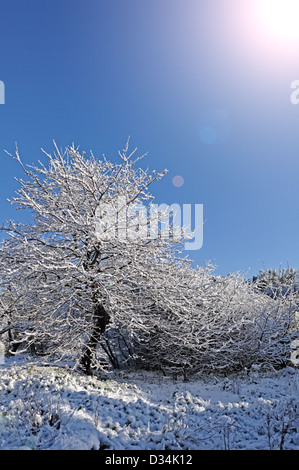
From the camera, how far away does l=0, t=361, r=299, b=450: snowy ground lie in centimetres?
423

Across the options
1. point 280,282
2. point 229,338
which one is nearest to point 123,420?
point 229,338

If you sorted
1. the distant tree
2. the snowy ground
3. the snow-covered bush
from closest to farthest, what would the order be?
1. the snowy ground
2. the snow-covered bush
3. the distant tree

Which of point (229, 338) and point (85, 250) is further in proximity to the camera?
point (229, 338)

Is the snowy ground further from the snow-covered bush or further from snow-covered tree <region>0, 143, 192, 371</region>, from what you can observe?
the snow-covered bush

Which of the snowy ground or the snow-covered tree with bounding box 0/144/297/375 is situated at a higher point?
the snow-covered tree with bounding box 0/144/297/375

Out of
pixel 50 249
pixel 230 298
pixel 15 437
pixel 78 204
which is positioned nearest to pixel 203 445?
pixel 15 437

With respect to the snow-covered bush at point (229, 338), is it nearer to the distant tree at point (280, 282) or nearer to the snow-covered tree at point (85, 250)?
the distant tree at point (280, 282)

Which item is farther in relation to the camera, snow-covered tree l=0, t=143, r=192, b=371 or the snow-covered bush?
the snow-covered bush

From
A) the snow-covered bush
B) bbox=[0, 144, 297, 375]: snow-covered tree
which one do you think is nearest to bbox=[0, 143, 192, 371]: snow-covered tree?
bbox=[0, 144, 297, 375]: snow-covered tree

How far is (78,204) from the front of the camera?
30.5 feet

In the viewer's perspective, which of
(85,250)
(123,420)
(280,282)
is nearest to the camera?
(123,420)

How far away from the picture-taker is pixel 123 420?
16.7ft

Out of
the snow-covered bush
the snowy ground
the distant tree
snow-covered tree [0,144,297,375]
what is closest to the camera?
the snowy ground

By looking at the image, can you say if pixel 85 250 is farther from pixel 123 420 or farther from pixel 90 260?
pixel 123 420
